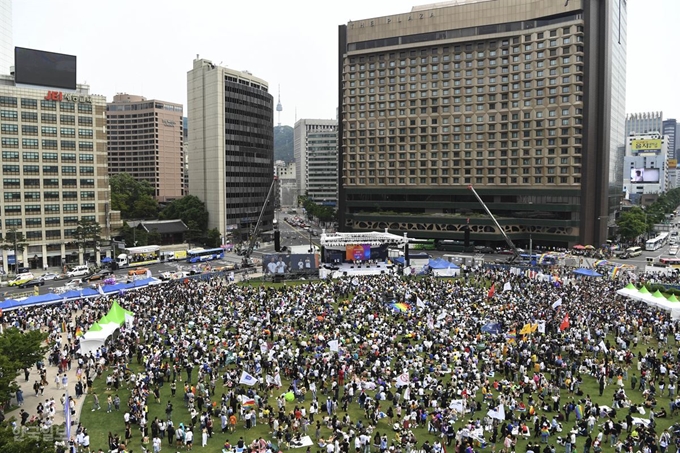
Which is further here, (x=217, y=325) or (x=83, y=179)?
(x=83, y=179)

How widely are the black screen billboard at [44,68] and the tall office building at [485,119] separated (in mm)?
57884

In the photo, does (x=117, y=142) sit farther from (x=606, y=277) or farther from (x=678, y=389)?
(x=678, y=389)

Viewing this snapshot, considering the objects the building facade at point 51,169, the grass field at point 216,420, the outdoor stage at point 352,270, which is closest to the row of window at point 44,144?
the building facade at point 51,169

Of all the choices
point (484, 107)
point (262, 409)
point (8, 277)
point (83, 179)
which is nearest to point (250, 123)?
point (83, 179)

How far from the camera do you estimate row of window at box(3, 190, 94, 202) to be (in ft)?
258

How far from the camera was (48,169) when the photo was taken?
269 feet

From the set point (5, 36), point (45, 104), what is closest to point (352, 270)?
point (45, 104)

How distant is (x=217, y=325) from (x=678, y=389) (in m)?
30.6

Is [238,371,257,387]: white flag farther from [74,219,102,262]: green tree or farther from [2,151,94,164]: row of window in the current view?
[2,151,94,164]: row of window

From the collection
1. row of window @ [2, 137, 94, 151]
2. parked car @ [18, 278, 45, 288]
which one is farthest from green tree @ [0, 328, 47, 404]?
row of window @ [2, 137, 94, 151]

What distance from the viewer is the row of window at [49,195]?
78.6 m

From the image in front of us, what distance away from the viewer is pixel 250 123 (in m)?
119

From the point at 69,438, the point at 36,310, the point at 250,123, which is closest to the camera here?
the point at 69,438

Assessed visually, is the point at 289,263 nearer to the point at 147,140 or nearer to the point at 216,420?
the point at 216,420
